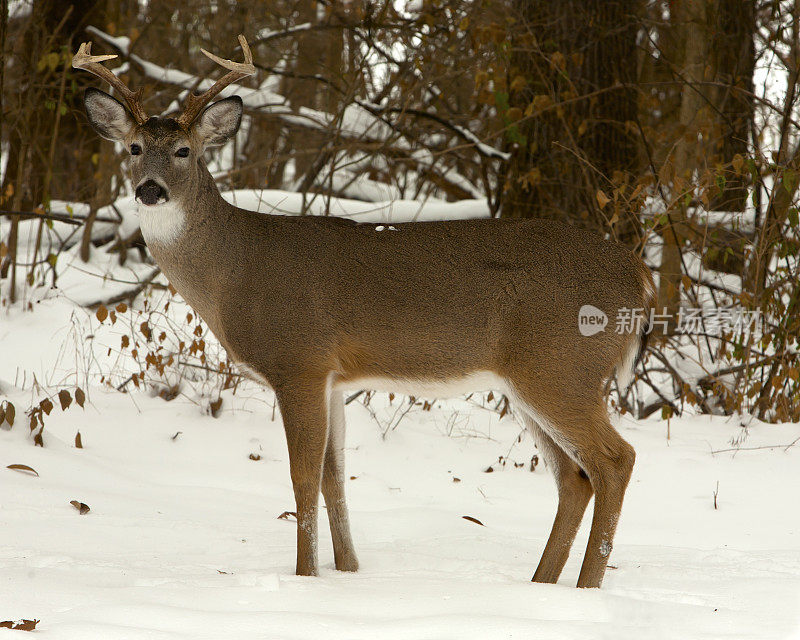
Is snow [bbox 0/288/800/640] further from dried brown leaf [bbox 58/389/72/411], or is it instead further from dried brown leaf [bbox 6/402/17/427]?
dried brown leaf [bbox 58/389/72/411]

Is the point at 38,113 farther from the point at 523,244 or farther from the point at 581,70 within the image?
the point at 523,244

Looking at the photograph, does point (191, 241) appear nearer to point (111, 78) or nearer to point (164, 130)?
point (164, 130)

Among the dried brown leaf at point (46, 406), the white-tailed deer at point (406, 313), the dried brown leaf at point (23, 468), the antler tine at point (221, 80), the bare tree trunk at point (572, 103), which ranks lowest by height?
the dried brown leaf at point (23, 468)

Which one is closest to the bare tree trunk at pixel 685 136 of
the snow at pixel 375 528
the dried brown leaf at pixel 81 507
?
the snow at pixel 375 528

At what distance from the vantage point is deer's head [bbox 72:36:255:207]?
14.6ft

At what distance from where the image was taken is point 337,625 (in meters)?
3.34

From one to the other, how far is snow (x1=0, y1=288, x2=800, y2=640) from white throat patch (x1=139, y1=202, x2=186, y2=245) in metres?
1.46

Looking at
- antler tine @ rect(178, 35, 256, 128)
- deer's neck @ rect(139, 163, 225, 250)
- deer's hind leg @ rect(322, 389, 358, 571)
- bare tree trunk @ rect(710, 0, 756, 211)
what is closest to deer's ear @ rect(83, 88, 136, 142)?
antler tine @ rect(178, 35, 256, 128)

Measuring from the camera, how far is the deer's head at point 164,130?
444cm

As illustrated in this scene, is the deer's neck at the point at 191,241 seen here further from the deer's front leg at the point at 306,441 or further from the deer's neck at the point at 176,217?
the deer's front leg at the point at 306,441

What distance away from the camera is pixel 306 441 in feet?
14.1

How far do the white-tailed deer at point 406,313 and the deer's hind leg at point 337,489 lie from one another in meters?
0.01

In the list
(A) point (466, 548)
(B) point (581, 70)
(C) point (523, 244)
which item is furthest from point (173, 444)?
(B) point (581, 70)

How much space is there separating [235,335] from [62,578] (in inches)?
48.8
